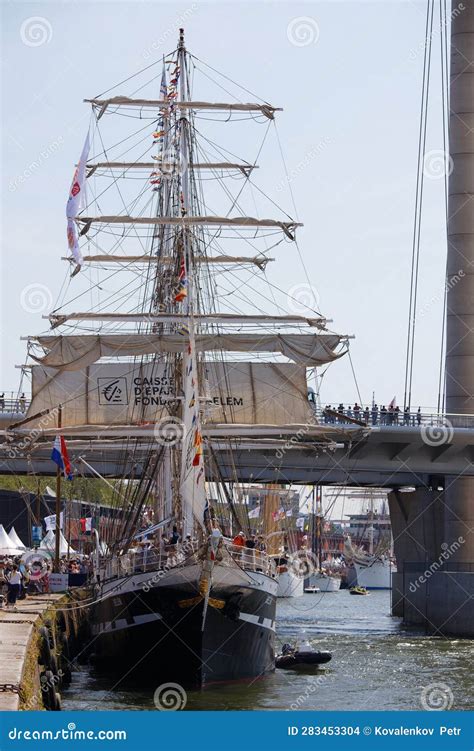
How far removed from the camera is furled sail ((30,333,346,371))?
51.1 m

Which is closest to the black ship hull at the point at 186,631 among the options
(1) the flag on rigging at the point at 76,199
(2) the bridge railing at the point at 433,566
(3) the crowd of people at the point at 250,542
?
(3) the crowd of people at the point at 250,542

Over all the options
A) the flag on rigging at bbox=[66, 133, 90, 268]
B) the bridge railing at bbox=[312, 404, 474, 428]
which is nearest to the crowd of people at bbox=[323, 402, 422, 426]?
the bridge railing at bbox=[312, 404, 474, 428]

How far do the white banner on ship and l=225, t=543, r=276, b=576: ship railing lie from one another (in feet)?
54.2

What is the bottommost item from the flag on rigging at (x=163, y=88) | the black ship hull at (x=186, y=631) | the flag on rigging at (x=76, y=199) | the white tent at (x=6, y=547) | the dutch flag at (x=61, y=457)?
the black ship hull at (x=186, y=631)

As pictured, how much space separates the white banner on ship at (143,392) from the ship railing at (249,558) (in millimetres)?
16512

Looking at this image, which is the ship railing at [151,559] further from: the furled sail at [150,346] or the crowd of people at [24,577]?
the furled sail at [150,346]

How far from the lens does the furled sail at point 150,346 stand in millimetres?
51094

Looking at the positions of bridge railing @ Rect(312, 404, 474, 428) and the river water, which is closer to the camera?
the river water

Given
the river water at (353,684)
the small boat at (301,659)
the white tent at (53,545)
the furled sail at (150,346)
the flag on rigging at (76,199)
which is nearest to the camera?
the river water at (353,684)

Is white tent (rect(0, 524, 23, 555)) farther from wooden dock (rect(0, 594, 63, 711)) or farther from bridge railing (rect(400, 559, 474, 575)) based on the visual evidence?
wooden dock (rect(0, 594, 63, 711))

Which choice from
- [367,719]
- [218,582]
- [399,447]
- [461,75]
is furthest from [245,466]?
[367,719]

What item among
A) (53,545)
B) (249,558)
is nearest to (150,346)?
(249,558)

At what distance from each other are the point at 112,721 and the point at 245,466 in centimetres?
4089

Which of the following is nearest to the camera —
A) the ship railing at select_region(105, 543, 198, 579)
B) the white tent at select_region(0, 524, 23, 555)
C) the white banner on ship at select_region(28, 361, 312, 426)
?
the ship railing at select_region(105, 543, 198, 579)
